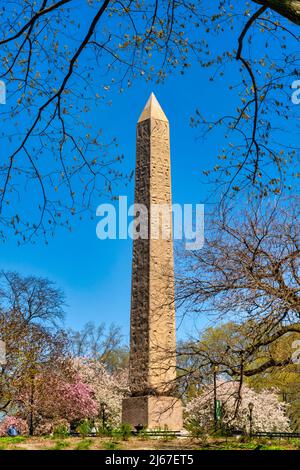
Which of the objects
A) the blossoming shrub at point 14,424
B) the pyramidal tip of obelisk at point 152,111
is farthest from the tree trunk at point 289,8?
the blossoming shrub at point 14,424

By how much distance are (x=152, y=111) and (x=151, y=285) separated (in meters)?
5.85

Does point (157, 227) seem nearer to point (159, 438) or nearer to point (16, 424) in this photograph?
point (159, 438)

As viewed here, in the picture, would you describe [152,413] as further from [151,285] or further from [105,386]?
[105,386]

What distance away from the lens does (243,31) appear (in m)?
8.27

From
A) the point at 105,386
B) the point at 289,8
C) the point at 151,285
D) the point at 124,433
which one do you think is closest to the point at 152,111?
the point at 151,285

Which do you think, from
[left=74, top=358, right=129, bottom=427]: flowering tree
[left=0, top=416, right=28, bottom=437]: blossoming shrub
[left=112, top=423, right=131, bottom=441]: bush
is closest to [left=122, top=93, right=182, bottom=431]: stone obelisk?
[left=112, top=423, right=131, bottom=441]: bush

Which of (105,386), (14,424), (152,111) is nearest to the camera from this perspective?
(152,111)

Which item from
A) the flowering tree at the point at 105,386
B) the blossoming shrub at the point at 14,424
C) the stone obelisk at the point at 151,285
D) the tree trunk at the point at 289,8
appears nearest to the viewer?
the tree trunk at the point at 289,8

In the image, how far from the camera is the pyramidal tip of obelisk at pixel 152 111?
21703 mm

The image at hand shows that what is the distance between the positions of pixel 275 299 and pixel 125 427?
7.63 meters

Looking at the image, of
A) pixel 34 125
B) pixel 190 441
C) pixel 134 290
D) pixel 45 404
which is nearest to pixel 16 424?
pixel 45 404

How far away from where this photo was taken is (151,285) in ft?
64.9

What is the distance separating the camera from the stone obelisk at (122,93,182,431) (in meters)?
19.5

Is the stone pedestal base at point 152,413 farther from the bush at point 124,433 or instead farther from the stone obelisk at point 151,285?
the bush at point 124,433
